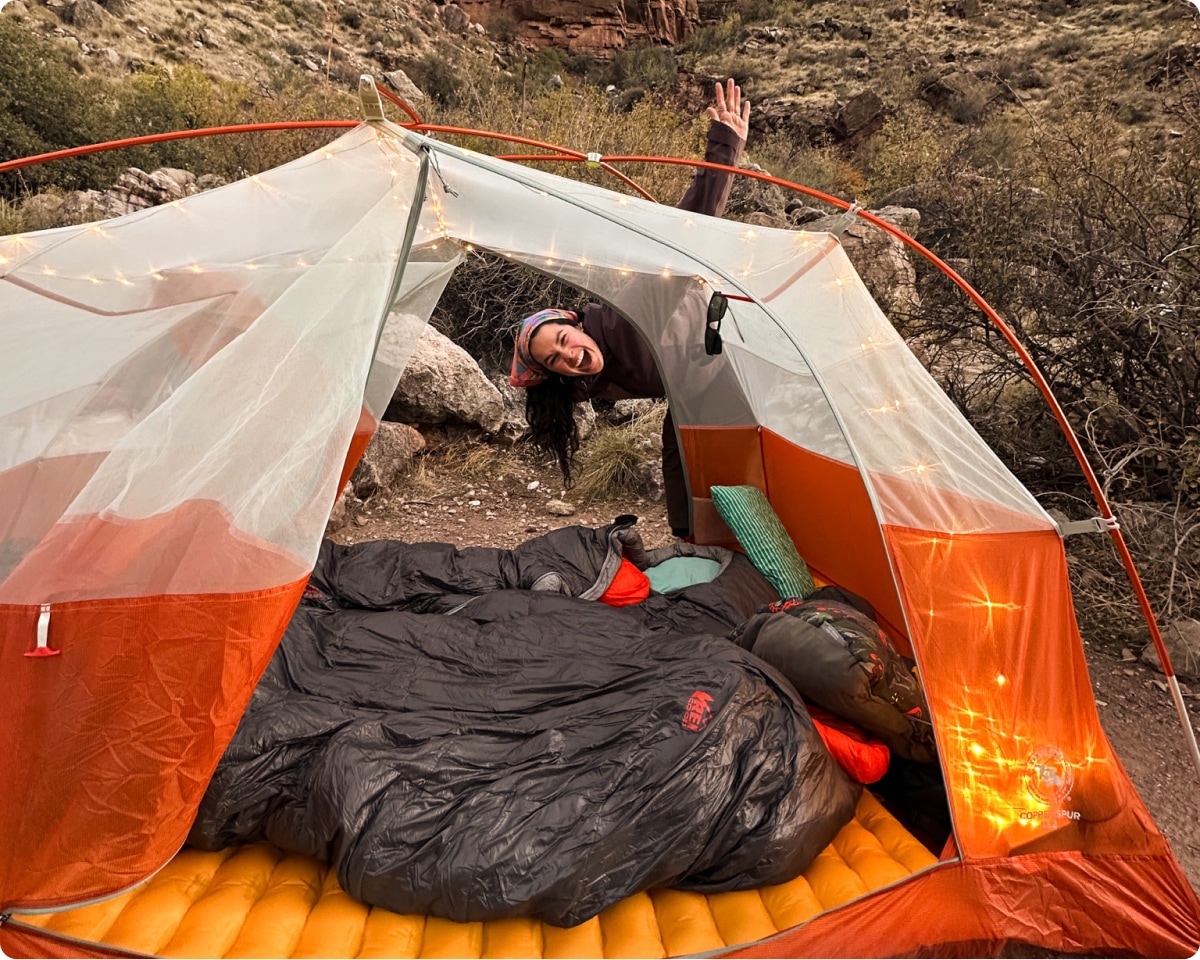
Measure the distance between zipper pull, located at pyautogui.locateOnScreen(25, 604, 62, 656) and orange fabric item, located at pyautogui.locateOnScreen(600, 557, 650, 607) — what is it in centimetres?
161

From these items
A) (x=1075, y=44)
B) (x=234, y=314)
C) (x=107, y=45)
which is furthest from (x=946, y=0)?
(x=234, y=314)

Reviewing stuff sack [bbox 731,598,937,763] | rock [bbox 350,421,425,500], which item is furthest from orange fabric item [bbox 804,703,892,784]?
rock [bbox 350,421,425,500]

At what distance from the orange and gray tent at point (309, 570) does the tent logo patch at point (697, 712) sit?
1.20 feet

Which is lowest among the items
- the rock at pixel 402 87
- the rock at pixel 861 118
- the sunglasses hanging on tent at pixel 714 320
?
the sunglasses hanging on tent at pixel 714 320

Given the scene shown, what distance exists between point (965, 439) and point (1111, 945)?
3.86 ft

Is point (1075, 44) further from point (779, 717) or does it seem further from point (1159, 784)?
point (779, 717)

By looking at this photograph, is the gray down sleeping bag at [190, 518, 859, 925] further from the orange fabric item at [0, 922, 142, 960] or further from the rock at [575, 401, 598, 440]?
the rock at [575, 401, 598, 440]

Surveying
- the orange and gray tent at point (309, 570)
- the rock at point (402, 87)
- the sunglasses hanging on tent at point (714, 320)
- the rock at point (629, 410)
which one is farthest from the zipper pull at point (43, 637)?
the rock at point (402, 87)

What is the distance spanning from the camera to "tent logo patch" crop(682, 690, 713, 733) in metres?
1.55

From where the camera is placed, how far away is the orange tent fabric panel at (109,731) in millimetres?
1211

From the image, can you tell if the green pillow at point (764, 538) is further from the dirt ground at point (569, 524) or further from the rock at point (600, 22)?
the rock at point (600, 22)

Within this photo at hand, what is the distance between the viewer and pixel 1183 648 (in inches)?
95.7

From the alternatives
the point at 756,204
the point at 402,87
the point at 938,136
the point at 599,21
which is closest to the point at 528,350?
the point at 756,204

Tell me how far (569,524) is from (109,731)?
287 cm
